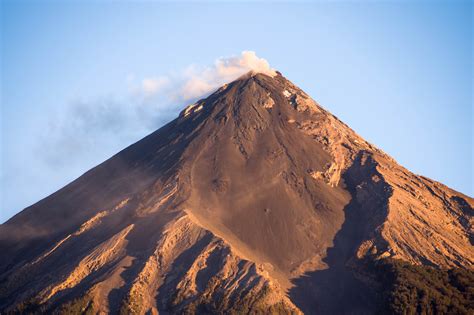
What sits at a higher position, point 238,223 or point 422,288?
point 238,223

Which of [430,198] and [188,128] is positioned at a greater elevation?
[188,128]

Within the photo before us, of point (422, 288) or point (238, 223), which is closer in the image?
point (422, 288)

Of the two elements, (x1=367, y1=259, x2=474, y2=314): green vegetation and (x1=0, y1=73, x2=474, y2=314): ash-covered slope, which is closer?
(x1=367, y1=259, x2=474, y2=314): green vegetation

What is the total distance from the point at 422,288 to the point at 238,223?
3413cm

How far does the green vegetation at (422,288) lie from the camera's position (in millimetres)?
134750

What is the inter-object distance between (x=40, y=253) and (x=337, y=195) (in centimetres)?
5227

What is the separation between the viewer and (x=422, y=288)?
137500 millimetres

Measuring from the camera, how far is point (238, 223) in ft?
516

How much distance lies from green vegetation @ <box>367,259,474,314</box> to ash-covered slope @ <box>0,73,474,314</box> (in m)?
3.03

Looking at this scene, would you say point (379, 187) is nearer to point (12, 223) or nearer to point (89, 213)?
point (89, 213)

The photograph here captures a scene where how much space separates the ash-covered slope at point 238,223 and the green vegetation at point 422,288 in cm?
303

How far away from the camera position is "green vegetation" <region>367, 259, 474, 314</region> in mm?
134750

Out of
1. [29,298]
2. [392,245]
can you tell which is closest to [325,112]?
[392,245]

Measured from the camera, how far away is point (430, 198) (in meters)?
170
